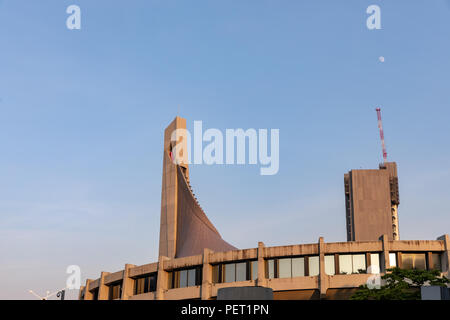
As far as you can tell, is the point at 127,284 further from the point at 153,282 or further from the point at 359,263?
the point at 359,263

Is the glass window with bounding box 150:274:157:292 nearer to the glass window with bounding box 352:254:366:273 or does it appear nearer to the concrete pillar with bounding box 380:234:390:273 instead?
the glass window with bounding box 352:254:366:273

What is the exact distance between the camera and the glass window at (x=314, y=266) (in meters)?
51.0

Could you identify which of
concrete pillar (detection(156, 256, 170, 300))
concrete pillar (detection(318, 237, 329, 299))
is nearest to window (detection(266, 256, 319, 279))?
concrete pillar (detection(318, 237, 329, 299))

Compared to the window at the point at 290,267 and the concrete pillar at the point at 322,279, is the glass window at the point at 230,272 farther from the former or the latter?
the concrete pillar at the point at 322,279

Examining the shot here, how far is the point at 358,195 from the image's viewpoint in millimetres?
158625

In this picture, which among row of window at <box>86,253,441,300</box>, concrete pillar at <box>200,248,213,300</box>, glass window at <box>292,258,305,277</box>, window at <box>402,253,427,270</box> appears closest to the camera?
window at <box>402,253,427,270</box>

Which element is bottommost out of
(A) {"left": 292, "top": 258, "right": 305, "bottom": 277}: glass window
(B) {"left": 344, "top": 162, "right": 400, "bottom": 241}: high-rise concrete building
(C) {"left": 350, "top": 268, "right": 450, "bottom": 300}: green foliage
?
(C) {"left": 350, "top": 268, "right": 450, "bottom": 300}: green foliage

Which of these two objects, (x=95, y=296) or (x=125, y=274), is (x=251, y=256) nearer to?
(x=125, y=274)

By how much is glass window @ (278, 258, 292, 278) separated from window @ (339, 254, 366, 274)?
4751 millimetres

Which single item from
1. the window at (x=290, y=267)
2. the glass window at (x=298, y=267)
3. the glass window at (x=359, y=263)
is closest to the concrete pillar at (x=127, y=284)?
the window at (x=290, y=267)

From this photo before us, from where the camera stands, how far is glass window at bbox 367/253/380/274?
49519mm

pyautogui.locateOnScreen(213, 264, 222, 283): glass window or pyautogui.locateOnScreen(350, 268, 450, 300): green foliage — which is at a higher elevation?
pyautogui.locateOnScreen(213, 264, 222, 283): glass window
